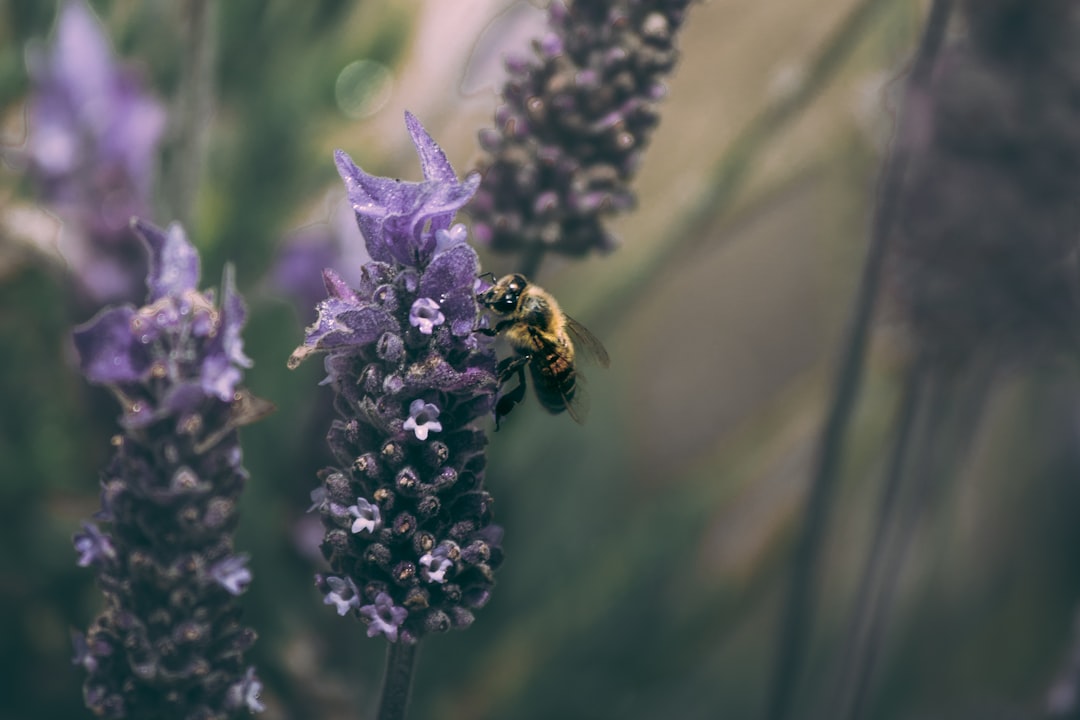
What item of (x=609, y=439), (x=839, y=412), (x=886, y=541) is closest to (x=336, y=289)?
(x=839, y=412)

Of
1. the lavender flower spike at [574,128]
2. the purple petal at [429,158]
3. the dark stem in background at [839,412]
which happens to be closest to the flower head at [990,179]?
the dark stem in background at [839,412]

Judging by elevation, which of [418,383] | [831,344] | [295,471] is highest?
[831,344]

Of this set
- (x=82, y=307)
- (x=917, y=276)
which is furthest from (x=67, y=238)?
(x=917, y=276)

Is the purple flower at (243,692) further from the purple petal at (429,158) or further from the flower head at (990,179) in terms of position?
the flower head at (990,179)

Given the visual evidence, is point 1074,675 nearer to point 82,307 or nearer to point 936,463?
point 936,463

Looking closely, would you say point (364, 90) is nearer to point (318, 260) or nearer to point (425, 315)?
point (318, 260)

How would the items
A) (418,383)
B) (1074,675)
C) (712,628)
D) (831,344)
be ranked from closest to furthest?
(418,383) → (1074,675) → (712,628) → (831,344)

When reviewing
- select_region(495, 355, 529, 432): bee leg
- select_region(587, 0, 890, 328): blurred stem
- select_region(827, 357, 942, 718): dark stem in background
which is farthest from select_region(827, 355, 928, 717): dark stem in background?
select_region(495, 355, 529, 432): bee leg
